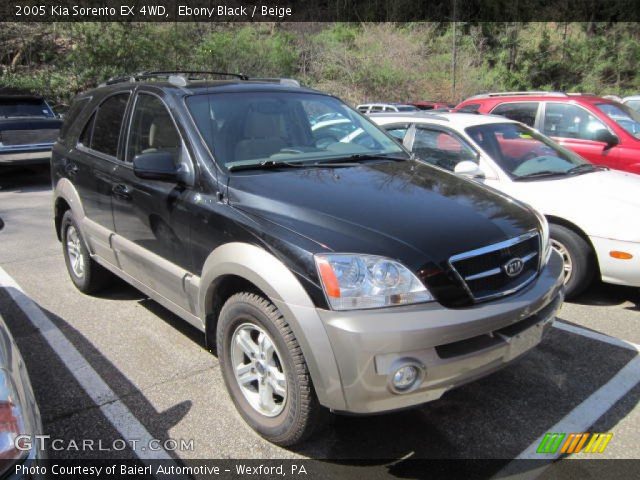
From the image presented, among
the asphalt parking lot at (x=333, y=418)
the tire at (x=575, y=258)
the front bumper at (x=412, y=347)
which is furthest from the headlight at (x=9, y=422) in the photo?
the tire at (x=575, y=258)

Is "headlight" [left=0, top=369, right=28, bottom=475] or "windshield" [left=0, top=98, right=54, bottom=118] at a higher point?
"windshield" [left=0, top=98, right=54, bottom=118]

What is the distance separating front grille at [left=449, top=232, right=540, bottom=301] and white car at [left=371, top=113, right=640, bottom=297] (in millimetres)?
1763

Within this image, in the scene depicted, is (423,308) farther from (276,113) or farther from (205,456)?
(276,113)

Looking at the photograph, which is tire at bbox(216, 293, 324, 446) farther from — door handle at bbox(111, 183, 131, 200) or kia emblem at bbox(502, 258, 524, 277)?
door handle at bbox(111, 183, 131, 200)

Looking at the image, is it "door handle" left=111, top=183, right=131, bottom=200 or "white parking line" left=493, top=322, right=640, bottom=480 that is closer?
"white parking line" left=493, top=322, right=640, bottom=480

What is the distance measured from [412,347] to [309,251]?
2.03ft

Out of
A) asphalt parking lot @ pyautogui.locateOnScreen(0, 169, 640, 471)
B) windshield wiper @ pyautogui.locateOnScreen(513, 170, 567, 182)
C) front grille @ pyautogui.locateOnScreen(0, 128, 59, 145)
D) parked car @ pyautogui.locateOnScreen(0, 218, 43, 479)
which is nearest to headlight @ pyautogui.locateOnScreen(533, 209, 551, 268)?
asphalt parking lot @ pyautogui.locateOnScreen(0, 169, 640, 471)

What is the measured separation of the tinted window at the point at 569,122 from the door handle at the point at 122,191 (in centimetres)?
595

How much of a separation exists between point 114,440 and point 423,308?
70.1 inches

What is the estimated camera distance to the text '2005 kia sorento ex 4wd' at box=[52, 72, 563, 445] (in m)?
2.33

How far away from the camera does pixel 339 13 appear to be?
42250mm

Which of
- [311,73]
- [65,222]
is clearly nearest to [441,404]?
[65,222]

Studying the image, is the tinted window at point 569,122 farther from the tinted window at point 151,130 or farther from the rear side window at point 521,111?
the tinted window at point 151,130

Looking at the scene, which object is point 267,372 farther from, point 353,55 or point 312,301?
point 353,55
